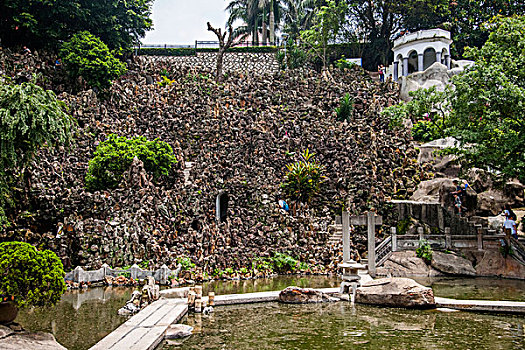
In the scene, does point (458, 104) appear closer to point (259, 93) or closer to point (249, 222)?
point (249, 222)

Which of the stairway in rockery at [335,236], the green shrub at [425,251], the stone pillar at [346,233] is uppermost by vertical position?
the stone pillar at [346,233]

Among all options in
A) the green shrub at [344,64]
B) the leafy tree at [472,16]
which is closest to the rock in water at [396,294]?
the green shrub at [344,64]

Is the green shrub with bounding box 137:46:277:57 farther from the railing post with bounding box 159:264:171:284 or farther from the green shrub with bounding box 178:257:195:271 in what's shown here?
the railing post with bounding box 159:264:171:284

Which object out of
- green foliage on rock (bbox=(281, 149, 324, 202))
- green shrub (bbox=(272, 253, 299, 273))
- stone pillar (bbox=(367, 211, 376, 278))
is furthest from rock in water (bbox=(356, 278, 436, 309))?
green foliage on rock (bbox=(281, 149, 324, 202))

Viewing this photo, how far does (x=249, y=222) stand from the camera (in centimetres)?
1998

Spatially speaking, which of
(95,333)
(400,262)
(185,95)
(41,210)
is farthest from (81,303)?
(185,95)

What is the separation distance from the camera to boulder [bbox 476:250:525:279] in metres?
17.9

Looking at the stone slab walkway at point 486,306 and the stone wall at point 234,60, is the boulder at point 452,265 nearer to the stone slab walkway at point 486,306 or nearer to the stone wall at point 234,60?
the stone slab walkway at point 486,306

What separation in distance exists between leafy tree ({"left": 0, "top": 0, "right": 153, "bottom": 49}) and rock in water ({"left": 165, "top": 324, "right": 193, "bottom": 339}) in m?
25.0

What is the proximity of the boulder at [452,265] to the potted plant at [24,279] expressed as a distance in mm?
14556

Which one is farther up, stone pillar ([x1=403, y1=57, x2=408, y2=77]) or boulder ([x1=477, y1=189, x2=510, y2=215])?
stone pillar ([x1=403, y1=57, x2=408, y2=77])

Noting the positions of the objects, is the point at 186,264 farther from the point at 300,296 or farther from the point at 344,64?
the point at 344,64

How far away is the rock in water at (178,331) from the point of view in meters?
9.62

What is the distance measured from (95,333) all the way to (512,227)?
613 inches
